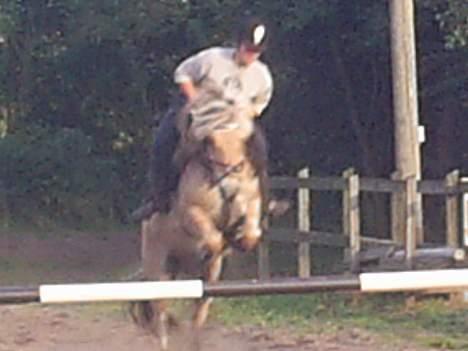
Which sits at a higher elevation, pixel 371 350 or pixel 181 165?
pixel 181 165

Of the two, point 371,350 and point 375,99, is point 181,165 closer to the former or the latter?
point 371,350

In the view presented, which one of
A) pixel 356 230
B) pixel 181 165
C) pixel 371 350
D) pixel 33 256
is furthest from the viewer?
pixel 33 256

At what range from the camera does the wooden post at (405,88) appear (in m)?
15.5

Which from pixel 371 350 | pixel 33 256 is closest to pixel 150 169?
pixel 371 350

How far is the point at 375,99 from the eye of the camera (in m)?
24.1

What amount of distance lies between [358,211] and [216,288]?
9.71 m

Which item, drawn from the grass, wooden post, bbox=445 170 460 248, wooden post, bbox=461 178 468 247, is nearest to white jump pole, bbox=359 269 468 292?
the grass

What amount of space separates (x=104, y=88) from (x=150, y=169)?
20610 millimetres

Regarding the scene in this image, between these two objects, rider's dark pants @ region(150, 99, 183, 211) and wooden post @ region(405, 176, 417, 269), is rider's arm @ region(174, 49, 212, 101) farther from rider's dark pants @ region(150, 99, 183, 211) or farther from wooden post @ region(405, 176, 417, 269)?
wooden post @ region(405, 176, 417, 269)

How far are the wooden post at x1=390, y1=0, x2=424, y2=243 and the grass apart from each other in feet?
3.46

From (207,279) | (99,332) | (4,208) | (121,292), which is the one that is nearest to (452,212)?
(99,332)

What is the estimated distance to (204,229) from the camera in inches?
262

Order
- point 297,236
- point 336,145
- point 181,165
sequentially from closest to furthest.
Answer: point 181,165 → point 297,236 → point 336,145

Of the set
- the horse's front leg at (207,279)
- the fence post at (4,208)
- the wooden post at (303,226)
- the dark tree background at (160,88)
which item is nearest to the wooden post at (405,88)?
the wooden post at (303,226)
